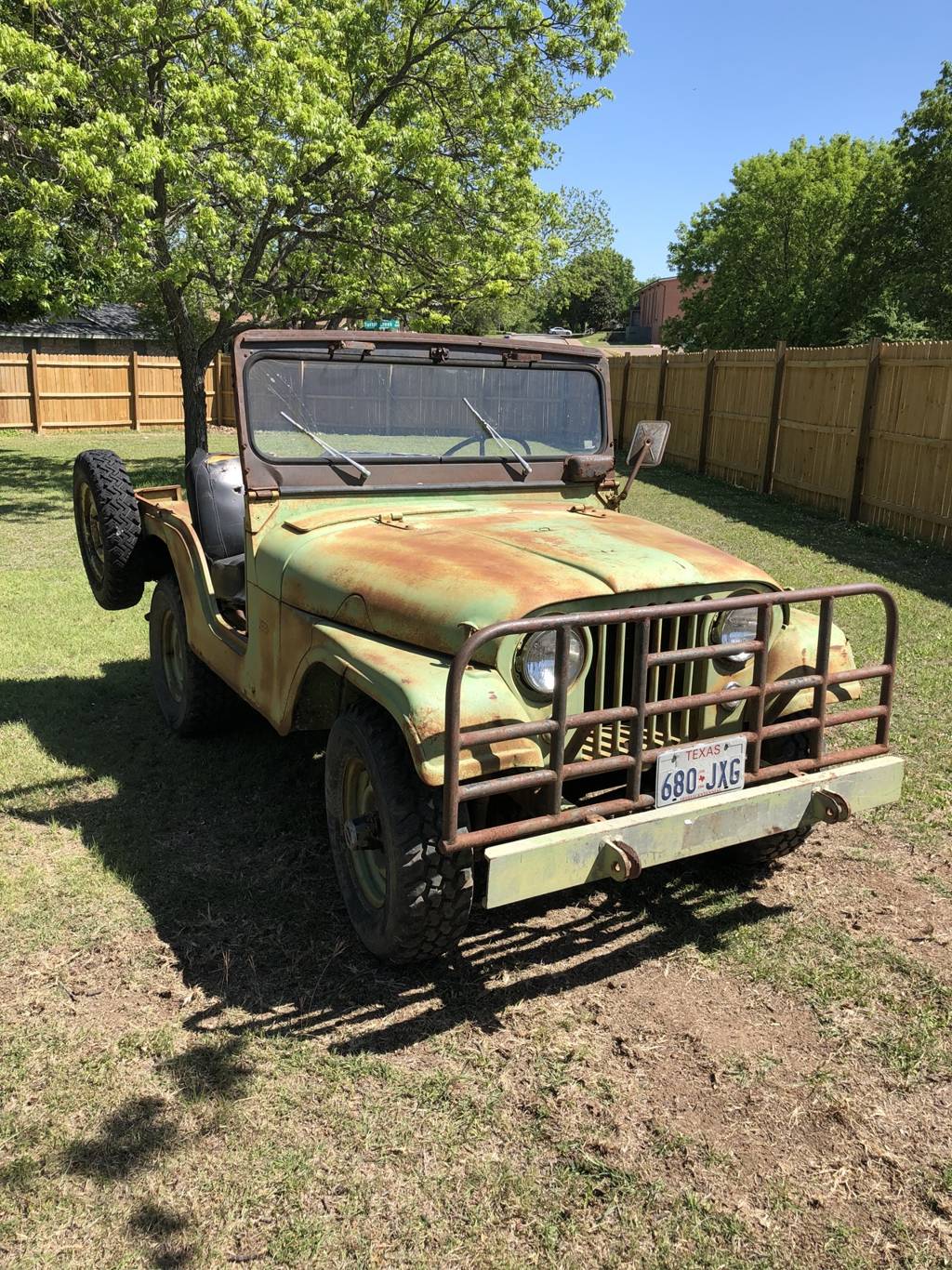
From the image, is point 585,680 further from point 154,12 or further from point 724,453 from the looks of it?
point 724,453

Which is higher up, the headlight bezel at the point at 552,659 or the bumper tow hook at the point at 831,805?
the headlight bezel at the point at 552,659

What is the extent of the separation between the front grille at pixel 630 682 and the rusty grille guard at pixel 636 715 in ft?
0.14

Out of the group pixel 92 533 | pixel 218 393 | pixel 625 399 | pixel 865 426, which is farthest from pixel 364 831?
pixel 218 393

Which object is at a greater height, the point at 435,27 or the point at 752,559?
the point at 435,27

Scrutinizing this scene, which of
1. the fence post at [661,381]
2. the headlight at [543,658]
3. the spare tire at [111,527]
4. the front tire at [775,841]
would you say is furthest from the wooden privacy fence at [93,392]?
the headlight at [543,658]

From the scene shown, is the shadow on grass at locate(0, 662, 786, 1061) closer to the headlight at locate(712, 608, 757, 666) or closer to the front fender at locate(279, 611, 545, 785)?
the front fender at locate(279, 611, 545, 785)

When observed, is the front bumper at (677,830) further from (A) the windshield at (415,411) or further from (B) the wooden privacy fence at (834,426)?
(B) the wooden privacy fence at (834,426)

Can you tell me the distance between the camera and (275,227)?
44.2 feet

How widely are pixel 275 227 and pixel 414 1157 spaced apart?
13.1 metres

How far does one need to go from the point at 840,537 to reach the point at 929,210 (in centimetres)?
1983

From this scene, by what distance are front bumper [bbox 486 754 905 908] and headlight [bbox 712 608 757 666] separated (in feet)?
1.53

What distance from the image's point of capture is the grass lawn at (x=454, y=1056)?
2.31 m

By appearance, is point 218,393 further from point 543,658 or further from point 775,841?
point 543,658

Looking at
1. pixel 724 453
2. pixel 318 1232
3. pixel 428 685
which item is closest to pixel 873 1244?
pixel 318 1232
